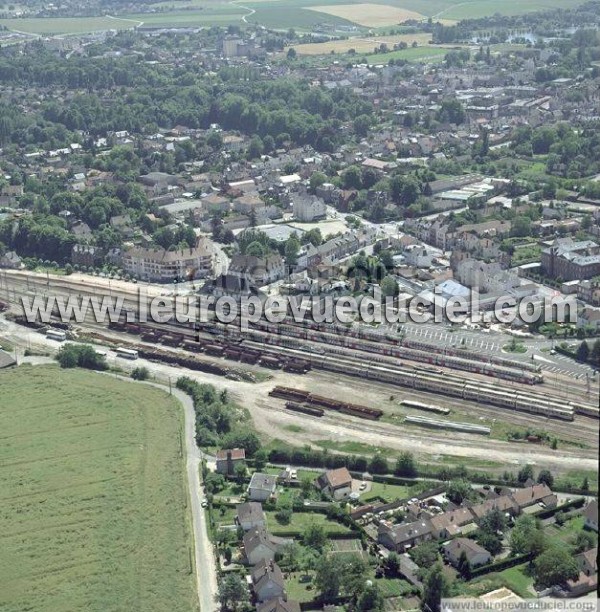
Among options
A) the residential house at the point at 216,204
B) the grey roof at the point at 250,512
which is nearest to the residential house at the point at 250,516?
the grey roof at the point at 250,512

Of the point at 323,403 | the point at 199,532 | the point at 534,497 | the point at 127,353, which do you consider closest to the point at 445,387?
the point at 323,403

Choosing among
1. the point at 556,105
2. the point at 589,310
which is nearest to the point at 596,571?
the point at 589,310

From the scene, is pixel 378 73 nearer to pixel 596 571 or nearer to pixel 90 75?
pixel 90 75

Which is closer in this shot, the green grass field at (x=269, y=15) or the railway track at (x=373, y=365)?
the railway track at (x=373, y=365)

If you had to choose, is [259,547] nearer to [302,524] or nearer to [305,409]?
[302,524]

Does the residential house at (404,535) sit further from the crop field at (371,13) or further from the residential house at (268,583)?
the crop field at (371,13)

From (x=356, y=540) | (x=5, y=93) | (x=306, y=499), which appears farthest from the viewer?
(x=5, y=93)
